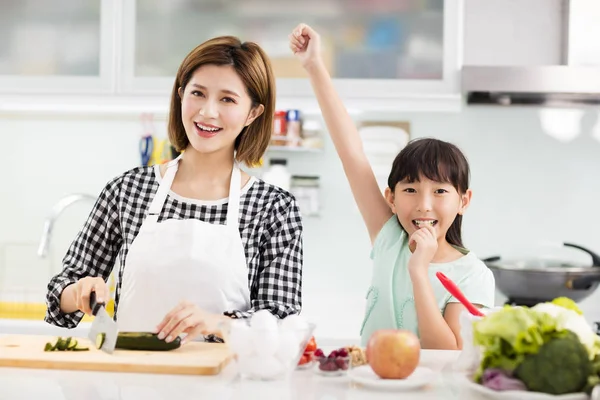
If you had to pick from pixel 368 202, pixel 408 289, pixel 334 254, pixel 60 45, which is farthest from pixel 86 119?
pixel 408 289

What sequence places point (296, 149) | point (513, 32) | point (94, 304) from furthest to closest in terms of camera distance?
1. point (296, 149)
2. point (513, 32)
3. point (94, 304)

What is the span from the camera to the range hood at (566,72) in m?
2.68

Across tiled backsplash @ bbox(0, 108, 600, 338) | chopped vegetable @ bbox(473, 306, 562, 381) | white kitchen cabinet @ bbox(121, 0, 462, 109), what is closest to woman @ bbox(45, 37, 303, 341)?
chopped vegetable @ bbox(473, 306, 562, 381)

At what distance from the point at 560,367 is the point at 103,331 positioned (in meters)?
0.77

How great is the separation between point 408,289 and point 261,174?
1472 millimetres

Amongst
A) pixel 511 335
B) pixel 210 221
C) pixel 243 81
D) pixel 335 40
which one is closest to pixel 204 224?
pixel 210 221

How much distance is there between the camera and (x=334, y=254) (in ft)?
10.4

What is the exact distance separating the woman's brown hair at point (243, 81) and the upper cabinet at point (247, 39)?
3.29 ft

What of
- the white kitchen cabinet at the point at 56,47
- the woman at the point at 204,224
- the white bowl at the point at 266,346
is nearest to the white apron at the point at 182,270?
the woman at the point at 204,224

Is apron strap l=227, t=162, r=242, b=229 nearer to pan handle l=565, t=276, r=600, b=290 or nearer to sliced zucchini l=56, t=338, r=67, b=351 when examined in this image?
sliced zucchini l=56, t=338, r=67, b=351

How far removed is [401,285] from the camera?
179cm

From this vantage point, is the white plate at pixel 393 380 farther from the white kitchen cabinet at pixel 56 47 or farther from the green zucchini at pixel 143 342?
the white kitchen cabinet at pixel 56 47

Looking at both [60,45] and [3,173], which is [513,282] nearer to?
[60,45]

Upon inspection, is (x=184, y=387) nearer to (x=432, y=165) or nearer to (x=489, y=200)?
(x=432, y=165)
